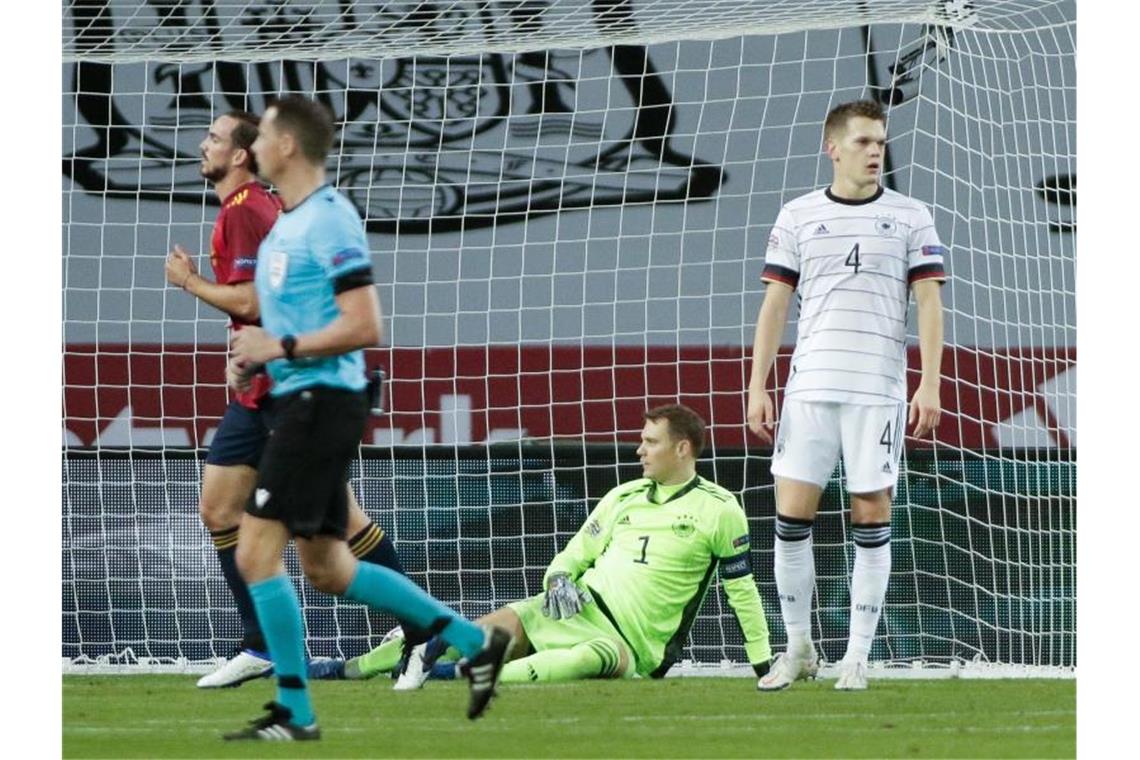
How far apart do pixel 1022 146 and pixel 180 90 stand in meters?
4.03

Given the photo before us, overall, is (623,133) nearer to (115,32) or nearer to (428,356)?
(428,356)

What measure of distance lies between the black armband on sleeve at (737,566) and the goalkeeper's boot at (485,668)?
67.7 inches

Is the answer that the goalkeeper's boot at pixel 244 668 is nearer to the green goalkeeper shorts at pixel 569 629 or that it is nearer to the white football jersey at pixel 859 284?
the green goalkeeper shorts at pixel 569 629

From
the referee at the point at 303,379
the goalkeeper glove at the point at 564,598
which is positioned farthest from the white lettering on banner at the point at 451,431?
the referee at the point at 303,379

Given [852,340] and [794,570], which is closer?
[852,340]

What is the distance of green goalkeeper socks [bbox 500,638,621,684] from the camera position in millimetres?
6281

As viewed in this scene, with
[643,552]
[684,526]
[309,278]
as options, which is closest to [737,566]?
[684,526]

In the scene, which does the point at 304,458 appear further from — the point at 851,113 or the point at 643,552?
the point at 643,552

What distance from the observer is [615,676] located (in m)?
6.51

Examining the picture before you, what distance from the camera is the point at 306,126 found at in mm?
4660

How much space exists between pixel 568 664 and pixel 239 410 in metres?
1.36

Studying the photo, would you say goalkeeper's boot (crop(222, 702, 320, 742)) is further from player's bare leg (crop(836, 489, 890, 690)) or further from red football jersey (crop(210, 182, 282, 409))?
player's bare leg (crop(836, 489, 890, 690))

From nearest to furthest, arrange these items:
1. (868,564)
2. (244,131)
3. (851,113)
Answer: (851,113), (868,564), (244,131)

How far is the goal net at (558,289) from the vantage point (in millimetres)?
7703
